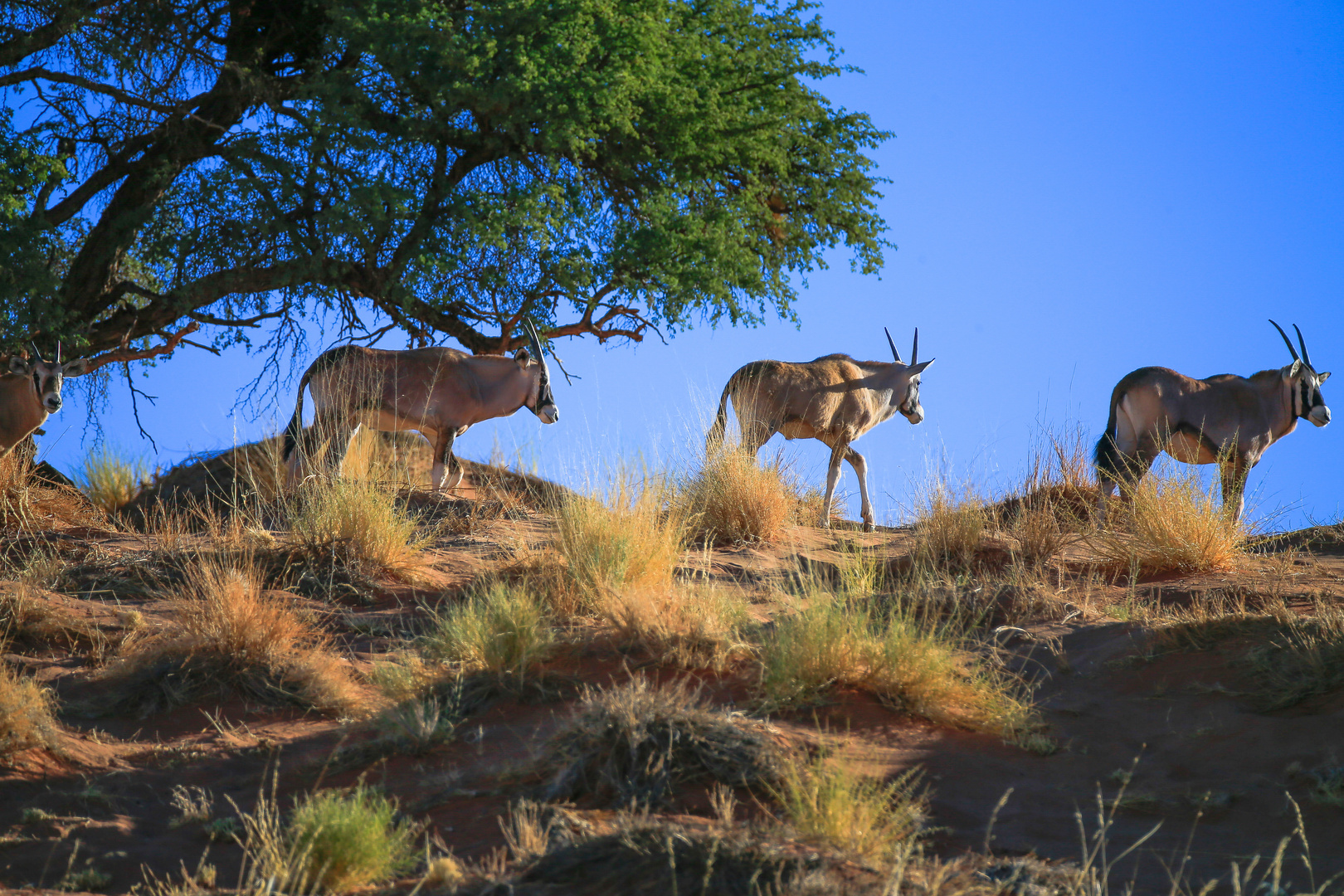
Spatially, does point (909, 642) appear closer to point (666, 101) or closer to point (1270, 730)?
point (1270, 730)

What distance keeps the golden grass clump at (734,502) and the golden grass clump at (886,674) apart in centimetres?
471

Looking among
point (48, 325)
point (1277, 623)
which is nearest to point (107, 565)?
point (48, 325)

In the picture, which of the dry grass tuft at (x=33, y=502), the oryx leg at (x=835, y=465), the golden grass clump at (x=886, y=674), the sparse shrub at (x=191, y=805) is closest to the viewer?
the sparse shrub at (x=191, y=805)

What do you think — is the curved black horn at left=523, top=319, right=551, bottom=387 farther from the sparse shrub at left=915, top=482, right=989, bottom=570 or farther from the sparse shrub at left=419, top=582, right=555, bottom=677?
the sparse shrub at left=419, top=582, right=555, bottom=677

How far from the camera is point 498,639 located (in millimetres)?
6898

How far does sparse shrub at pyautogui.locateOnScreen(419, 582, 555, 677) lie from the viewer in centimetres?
691

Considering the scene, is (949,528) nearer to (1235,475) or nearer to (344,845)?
(1235,475)

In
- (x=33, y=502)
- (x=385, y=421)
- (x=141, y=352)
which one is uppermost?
(x=141, y=352)

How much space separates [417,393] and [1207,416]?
9523 millimetres

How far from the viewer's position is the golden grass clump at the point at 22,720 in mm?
6051

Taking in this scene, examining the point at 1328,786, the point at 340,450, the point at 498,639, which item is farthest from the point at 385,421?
the point at 1328,786

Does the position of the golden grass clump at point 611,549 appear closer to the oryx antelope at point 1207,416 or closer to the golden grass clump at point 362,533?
the golden grass clump at point 362,533

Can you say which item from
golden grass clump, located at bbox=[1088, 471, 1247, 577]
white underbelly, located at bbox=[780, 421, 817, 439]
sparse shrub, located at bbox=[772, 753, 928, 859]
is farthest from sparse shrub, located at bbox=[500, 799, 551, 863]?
white underbelly, located at bbox=[780, 421, 817, 439]

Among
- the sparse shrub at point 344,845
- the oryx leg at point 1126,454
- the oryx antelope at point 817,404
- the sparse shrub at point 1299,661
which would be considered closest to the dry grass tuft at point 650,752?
the sparse shrub at point 344,845
